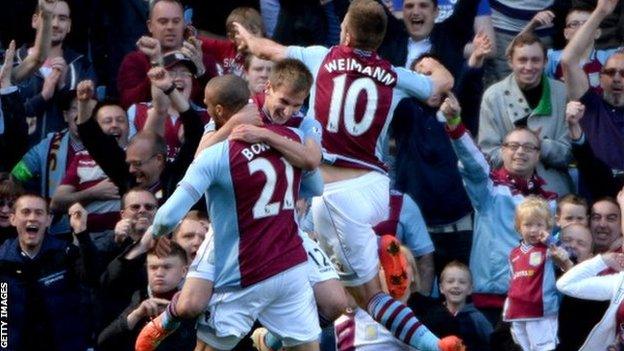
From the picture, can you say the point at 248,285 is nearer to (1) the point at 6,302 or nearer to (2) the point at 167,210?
(2) the point at 167,210

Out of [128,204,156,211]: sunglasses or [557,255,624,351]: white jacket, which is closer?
[557,255,624,351]: white jacket

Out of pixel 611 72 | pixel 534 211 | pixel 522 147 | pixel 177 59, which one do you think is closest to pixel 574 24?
pixel 611 72

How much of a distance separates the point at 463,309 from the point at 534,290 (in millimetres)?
672

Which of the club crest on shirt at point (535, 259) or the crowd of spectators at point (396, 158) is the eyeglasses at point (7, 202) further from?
the club crest on shirt at point (535, 259)

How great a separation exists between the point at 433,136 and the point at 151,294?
3244mm

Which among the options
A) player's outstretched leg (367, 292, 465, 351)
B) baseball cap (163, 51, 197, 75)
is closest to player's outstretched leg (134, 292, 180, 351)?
player's outstretched leg (367, 292, 465, 351)

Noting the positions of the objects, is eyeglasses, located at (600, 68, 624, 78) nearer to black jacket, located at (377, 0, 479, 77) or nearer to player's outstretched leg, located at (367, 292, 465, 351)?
black jacket, located at (377, 0, 479, 77)

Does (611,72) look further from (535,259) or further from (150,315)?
(150,315)

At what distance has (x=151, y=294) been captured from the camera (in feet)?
55.2

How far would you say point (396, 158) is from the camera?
63.1 feet

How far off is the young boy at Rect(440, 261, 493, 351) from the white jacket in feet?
3.05

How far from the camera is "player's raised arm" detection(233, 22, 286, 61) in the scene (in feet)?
52.2

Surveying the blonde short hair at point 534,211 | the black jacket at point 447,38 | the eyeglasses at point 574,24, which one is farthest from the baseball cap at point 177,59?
the blonde short hair at point 534,211

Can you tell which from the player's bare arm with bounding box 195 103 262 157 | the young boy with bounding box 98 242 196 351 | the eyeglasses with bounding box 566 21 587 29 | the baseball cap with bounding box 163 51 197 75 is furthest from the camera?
the eyeglasses with bounding box 566 21 587 29
